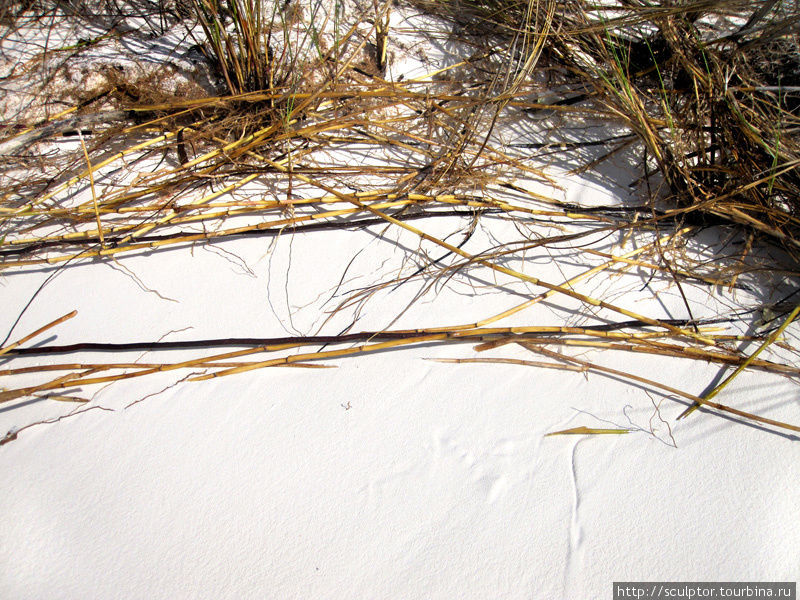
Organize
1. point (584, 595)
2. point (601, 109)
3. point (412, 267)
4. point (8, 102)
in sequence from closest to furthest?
point (584, 595)
point (412, 267)
point (8, 102)
point (601, 109)

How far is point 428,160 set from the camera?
149 cm

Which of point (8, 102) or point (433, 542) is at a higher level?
point (8, 102)

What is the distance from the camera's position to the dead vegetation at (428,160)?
3.80 feet

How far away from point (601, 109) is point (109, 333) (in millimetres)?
1480

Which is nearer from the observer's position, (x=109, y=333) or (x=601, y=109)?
(x=109, y=333)

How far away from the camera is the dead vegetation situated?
45.6 inches

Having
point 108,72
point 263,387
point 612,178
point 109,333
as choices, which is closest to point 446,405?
point 263,387

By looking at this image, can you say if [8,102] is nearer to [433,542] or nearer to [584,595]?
[433,542]

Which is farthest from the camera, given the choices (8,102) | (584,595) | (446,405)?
(8,102)

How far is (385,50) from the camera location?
1.69 metres

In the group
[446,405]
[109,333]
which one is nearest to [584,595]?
[446,405]

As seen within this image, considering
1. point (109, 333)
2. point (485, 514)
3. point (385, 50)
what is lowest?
point (485, 514)

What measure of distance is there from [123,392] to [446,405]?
63 centimetres

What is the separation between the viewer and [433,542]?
0.86 meters
